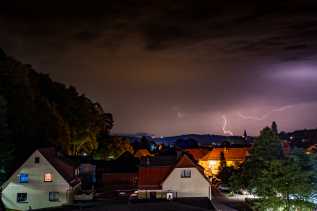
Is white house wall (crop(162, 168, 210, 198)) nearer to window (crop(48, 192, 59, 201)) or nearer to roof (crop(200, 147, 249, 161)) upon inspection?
window (crop(48, 192, 59, 201))

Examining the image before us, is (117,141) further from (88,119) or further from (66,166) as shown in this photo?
(66,166)

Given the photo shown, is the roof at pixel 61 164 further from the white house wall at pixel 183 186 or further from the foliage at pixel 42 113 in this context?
the white house wall at pixel 183 186

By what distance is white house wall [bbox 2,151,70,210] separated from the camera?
43.2 metres

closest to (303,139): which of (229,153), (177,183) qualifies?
(229,153)

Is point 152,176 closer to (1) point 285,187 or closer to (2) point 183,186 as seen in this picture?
(2) point 183,186

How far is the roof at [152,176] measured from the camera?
1850 inches

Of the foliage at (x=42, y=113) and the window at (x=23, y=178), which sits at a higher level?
the foliage at (x=42, y=113)

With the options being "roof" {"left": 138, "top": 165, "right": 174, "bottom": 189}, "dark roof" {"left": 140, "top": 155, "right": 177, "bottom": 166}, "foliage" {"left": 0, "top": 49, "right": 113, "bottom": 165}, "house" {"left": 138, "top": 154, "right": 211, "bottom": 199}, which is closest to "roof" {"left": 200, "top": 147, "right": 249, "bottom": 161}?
"foliage" {"left": 0, "top": 49, "right": 113, "bottom": 165}

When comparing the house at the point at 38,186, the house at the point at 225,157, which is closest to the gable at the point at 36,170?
the house at the point at 38,186

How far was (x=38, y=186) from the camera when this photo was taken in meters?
44.0

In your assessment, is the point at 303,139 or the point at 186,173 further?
the point at 303,139

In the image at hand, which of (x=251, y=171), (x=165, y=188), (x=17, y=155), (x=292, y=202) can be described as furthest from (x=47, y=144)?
(x=292, y=202)

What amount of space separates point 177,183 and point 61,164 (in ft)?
38.6

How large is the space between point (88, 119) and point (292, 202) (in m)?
49.6
